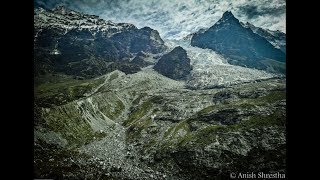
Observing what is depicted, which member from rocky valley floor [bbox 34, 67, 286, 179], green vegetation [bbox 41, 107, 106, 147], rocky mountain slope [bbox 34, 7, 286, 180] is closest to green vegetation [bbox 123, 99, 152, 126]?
rocky mountain slope [bbox 34, 7, 286, 180]

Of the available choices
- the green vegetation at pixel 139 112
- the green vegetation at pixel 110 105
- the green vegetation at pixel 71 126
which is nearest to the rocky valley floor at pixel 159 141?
the green vegetation at pixel 71 126

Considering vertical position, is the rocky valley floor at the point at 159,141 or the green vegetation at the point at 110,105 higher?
the green vegetation at the point at 110,105

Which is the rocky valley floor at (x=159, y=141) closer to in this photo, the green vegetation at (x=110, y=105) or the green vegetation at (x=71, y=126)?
the green vegetation at (x=71, y=126)

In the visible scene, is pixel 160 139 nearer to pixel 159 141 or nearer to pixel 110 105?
pixel 159 141

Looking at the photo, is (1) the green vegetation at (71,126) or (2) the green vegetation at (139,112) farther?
(2) the green vegetation at (139,112)

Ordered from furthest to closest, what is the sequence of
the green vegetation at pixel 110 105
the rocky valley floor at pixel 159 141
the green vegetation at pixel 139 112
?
the green vegetation at pixel 110 105 → the green vegetation at pixel 139 112 → the rocky valley floor at pixel 159 141

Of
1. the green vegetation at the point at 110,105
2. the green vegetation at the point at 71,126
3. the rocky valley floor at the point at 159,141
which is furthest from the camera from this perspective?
the green vegetation at the point at 110,105

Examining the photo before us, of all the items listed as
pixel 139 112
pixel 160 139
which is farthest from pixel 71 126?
pixel 139 112

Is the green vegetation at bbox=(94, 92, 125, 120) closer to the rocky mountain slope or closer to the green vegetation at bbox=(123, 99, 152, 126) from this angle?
the rocky mountain slope

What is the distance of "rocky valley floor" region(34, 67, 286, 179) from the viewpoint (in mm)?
40906

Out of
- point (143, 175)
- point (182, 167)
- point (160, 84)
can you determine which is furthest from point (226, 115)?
point (160, 84)

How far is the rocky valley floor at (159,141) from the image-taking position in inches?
1610

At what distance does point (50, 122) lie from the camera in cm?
5588
